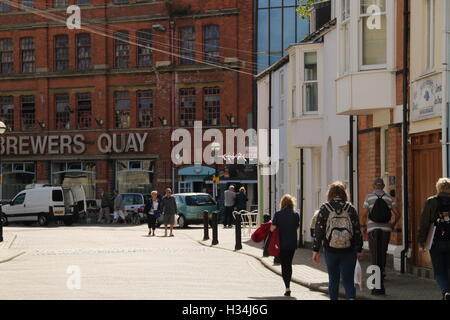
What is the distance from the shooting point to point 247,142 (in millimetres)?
56656

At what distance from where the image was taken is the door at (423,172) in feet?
59.8

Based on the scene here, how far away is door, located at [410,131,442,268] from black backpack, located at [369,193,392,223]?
1358 mm

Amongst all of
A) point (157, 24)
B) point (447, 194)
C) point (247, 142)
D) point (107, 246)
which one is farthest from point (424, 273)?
point (157, 24)

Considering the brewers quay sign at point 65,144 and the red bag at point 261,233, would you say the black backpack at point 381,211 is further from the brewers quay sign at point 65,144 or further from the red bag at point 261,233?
the brewers quay sign at point 65,144

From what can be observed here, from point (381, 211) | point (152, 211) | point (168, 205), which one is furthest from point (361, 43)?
point (152, 211)

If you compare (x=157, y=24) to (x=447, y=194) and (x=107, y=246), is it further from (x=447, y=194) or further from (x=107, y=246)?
(x=447, y=194)

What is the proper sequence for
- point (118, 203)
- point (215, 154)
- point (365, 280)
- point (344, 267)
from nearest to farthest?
point (344, 267) < point (365, 280) < point (118, 203) < point (215, 154)

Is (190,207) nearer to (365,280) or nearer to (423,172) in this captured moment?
(423,172)

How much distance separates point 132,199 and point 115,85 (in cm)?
1047

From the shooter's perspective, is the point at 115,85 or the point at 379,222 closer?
the point at 379,222

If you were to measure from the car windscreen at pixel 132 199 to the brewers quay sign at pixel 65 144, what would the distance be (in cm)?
724

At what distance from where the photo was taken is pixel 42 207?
159ft

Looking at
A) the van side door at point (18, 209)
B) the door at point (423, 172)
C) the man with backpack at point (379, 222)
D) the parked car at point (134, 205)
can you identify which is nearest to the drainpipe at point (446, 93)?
the door at point (423, 172)

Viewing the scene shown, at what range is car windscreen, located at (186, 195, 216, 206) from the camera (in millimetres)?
45812
